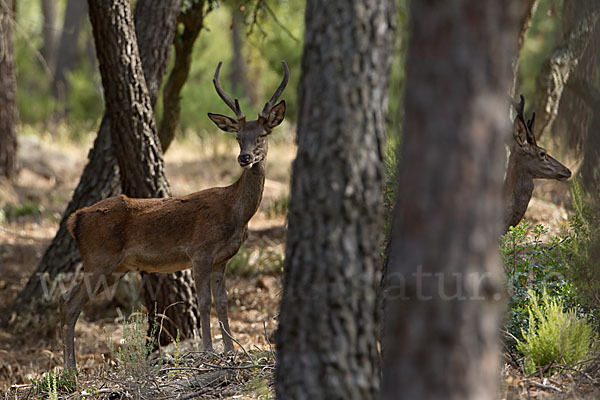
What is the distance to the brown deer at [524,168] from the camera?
6.67m

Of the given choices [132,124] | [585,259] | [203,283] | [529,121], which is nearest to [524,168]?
[529,121]

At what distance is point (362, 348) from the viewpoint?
3.34 metres

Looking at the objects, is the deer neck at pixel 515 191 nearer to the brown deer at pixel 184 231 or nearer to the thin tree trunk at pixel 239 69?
the brown deer at pixel 184 231

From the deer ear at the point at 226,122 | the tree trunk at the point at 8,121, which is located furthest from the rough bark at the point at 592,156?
the tree trunk at the point at 8,121

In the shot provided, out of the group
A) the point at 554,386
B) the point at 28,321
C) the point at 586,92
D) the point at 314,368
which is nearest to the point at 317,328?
the point at 314,368

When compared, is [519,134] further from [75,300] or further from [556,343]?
[75,300]

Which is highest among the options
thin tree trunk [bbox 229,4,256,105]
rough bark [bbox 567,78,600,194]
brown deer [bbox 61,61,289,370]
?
thin tree trunk [bbox 229,4,256,105]

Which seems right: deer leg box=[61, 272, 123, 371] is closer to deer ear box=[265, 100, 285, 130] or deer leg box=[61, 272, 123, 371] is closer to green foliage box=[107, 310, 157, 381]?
green foliage box=[107, 310, 157, 381]

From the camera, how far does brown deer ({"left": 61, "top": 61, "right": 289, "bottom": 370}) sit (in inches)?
239

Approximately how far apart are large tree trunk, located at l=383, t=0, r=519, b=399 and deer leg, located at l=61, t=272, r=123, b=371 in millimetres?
4197

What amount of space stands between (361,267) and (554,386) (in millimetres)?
1794

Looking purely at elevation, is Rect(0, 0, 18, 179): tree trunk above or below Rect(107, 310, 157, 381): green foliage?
above

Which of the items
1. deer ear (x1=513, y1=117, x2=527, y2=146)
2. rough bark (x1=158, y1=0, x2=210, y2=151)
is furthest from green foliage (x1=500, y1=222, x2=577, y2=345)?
rough bark (x1=158, y1=0, x2=210, y2=151)

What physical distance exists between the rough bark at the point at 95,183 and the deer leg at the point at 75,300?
1311 mm
